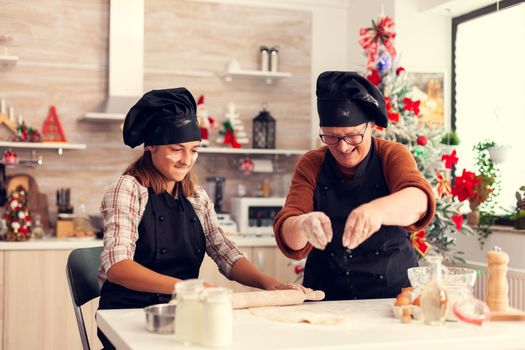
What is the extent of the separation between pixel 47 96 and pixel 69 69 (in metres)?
0.24

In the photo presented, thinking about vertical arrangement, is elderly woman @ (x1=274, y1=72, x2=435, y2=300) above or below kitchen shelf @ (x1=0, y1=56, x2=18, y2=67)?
below

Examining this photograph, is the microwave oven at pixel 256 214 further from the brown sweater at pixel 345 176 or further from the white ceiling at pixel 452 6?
the brown sweater at pixel 345 176

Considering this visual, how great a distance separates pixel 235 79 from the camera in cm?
545

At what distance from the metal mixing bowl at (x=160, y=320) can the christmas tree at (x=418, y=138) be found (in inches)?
103

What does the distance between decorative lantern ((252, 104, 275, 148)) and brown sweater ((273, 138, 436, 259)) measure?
2.82 meters

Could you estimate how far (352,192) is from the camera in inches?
97.2

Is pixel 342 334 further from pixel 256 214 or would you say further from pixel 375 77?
Result: pixel 256 214

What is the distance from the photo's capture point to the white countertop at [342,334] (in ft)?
5.46

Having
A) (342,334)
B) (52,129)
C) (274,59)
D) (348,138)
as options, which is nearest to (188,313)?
(342,334)

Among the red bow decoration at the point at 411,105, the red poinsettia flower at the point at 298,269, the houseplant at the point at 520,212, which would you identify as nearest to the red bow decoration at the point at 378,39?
the red bow decoration at the point at 411,105

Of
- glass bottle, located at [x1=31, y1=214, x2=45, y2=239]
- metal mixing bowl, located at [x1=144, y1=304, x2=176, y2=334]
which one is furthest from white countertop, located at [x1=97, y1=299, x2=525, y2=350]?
glass bottle, located at [x1=31, y1=214, x2=45, y2=239]

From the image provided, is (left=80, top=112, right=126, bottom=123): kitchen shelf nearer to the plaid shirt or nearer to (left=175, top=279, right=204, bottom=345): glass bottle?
the plaid shirt

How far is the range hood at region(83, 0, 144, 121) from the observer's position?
4914mm

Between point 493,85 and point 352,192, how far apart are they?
2757 millimetres
